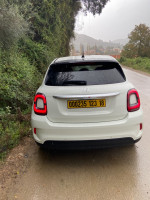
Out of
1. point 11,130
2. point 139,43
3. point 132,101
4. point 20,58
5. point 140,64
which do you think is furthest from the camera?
point 139,43

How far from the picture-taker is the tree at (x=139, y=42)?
43.3 meters

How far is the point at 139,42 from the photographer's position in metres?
44.4

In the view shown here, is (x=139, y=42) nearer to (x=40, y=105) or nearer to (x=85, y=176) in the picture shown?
(x=40, y=105)

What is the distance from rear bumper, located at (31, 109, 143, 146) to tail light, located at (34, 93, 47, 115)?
0.33 feet

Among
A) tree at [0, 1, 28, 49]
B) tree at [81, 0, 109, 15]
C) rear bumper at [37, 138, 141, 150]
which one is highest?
tree at [81, 0, 109, 15]

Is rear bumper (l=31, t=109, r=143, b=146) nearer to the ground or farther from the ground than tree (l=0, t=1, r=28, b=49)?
nearer to the ground

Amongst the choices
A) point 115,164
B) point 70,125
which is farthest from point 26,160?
point 115,164

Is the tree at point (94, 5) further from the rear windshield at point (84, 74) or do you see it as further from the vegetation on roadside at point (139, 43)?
A: the vegetation on roadside at point (139, 43)

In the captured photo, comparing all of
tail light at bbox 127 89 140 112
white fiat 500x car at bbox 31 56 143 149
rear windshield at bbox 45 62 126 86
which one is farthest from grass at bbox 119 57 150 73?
white fiat 500x car at bbox 31 56 143 149

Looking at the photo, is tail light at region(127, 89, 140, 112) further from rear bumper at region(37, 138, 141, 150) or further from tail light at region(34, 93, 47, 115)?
tail light at region(34, 93, 47, 115)

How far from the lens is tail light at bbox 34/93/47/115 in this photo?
2709mm

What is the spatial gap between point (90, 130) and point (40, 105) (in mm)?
801

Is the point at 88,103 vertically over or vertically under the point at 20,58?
under

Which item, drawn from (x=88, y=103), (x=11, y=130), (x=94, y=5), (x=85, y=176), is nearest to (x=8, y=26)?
(x=11, y=130)
